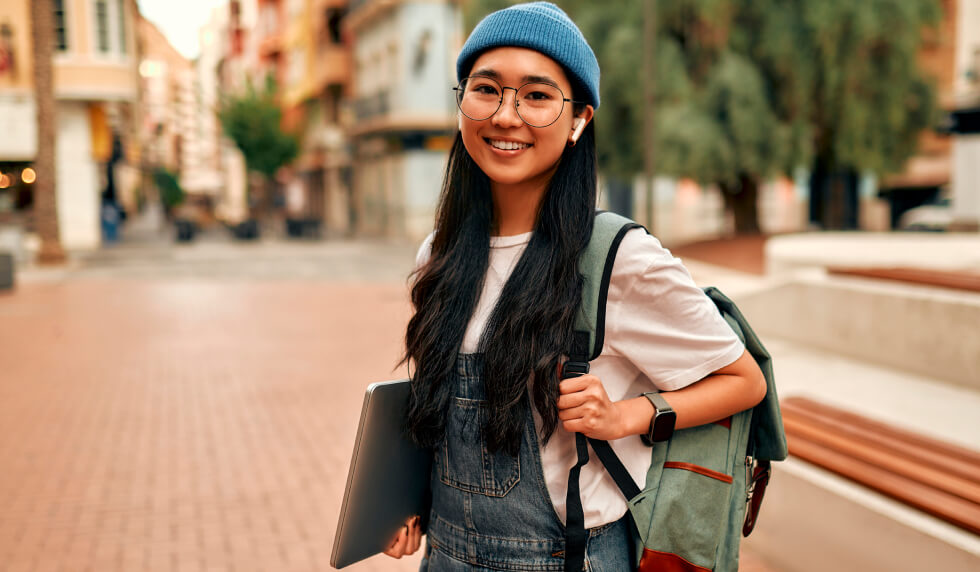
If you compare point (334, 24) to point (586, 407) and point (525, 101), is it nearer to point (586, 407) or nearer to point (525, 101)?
point (525, 101)

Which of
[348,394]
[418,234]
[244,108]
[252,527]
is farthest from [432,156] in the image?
[252,527]

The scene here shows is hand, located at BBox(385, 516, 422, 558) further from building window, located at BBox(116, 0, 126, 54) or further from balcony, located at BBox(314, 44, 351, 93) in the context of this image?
balcony, located at BBox(314, 44, 351, 93)

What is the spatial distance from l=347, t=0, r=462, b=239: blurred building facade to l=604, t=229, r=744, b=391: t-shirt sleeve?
28.4 metres

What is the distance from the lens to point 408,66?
31609 mm

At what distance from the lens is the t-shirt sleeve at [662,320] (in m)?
Answer: 1.48

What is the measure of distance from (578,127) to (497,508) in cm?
71

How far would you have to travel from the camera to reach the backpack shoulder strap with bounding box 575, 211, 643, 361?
1.49m

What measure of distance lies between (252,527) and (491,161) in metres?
3.33

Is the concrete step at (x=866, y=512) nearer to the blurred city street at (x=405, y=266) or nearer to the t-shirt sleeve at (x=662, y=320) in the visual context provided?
the blurred city street at (x=405, y=266)

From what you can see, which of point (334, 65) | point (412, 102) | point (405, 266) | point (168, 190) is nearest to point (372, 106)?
point (412, 102)

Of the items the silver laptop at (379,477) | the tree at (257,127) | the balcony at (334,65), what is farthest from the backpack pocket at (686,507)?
the balcony at (334,65)

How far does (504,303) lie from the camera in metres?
1.57

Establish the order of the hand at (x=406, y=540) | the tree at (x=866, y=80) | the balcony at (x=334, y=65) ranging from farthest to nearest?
the balcony at (x=334, y=65)
the tree at (x=866, y=80)
the hand at (x=406, y=540)

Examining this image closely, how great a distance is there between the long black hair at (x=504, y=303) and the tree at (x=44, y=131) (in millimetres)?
20313
